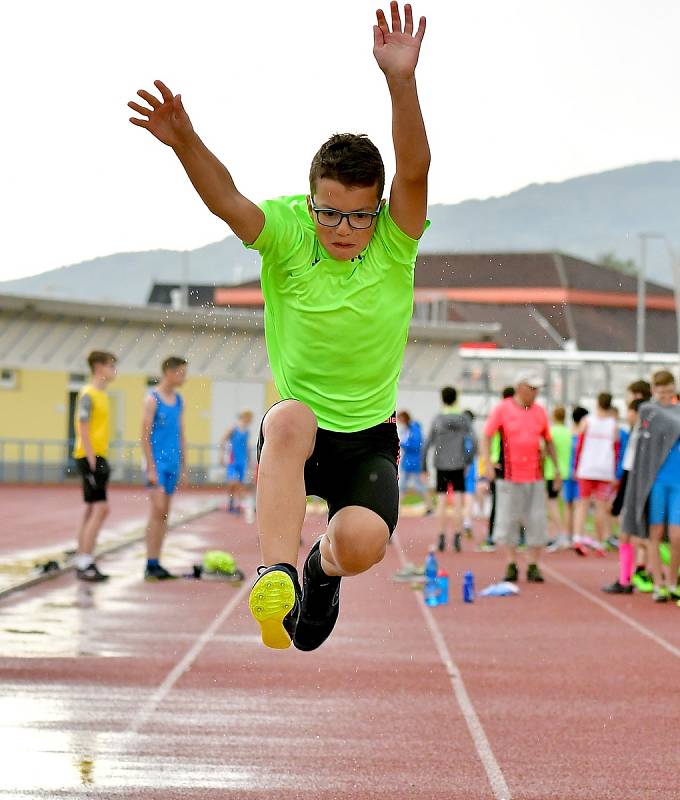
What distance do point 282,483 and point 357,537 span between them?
0.39 m

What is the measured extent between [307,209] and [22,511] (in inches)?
919

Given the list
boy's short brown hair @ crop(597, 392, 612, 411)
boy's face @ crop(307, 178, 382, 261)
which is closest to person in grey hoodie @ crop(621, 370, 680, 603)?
boy's short brown hair @ crop(597, 392, 612, 411)

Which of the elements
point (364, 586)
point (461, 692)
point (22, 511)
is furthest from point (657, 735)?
point (22, 511)

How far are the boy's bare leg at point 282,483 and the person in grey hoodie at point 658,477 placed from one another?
27.8 ft

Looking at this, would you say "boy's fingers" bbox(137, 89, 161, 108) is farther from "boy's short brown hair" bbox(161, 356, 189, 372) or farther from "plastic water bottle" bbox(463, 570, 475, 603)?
"plastic water bottle" bbox(463, 570, 475, 603)

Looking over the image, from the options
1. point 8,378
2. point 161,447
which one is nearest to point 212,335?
point 161,447

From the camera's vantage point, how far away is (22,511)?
2758cm

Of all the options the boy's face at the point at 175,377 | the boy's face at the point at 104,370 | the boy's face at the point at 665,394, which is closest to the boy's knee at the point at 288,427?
the boy's face at the point at 175,377

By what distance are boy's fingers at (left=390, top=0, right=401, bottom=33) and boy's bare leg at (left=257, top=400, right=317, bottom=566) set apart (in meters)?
1.28

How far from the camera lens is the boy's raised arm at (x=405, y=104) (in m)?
4.70

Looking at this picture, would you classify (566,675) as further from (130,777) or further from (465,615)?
(130,777)

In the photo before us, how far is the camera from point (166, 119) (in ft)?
15.3

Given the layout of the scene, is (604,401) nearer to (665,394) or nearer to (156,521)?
(665,394)

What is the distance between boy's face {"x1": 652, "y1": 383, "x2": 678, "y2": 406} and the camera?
12762mm
